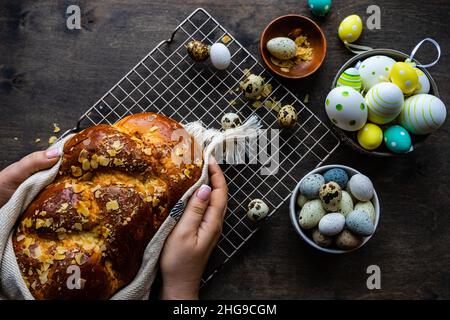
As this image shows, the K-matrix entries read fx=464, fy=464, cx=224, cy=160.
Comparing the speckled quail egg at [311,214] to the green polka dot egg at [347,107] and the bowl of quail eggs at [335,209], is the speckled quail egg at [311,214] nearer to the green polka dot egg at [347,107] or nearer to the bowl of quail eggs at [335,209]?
the bowl of quail eggs at [335,209]

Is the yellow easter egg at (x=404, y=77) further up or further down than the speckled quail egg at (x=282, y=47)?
further down

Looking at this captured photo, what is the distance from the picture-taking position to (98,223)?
4.04ft

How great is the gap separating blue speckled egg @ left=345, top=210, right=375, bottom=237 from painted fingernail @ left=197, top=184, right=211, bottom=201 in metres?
0.41

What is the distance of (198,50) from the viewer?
1502mm

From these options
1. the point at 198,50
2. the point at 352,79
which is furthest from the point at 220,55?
the point at 352,79

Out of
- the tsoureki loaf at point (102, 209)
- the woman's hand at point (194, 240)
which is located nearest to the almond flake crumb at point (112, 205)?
the tsoureki loaf at point (102, 209)

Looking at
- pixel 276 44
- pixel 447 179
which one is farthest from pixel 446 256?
pixel 276 44

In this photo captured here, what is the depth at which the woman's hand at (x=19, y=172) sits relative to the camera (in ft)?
4.42

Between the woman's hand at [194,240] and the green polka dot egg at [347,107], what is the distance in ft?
1.29

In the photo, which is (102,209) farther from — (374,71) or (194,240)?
(374,71)

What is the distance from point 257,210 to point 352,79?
499mm

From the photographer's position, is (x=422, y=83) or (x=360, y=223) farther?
(x=422, y=83)

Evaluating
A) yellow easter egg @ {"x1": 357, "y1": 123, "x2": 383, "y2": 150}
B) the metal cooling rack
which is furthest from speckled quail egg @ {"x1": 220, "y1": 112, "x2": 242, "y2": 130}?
yellow easter egg @ {"x1": 357, "y1": 123, "x2": 383, "y2": 150}

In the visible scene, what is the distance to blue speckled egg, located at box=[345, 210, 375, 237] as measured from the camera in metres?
1.33
